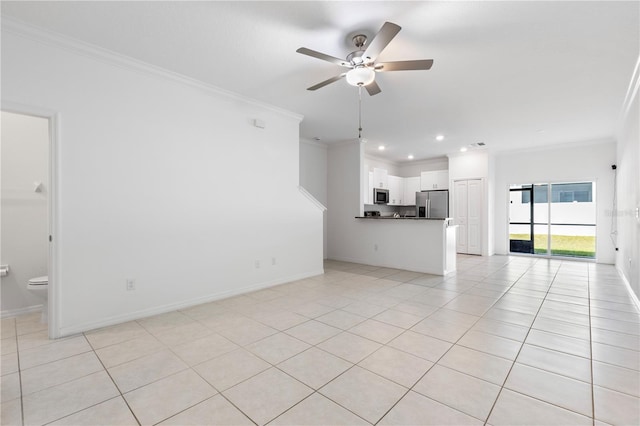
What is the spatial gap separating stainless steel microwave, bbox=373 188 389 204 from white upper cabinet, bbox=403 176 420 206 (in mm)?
1194

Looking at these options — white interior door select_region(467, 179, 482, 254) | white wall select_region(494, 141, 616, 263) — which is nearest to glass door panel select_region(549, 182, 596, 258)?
white wall select_region(494, 141, 616, 263)

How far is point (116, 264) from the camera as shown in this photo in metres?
3.05

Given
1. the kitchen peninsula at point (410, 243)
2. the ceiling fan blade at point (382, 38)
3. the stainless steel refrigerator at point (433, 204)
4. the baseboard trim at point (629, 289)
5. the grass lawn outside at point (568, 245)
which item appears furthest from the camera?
the stainless steel refrigerator at point (433, 204)

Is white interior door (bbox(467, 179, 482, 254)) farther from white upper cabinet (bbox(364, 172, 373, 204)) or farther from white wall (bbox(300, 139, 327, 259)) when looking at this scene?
white wall (bbox(300, 139, 327, 259))

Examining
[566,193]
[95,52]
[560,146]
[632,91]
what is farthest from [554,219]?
[95,52]

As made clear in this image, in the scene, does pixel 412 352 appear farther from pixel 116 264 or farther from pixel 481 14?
pixel 116 264

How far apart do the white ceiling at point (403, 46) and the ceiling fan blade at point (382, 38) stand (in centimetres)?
26

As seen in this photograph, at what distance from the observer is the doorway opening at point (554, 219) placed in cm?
686

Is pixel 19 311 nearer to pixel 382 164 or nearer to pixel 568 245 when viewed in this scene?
pixel 382 164

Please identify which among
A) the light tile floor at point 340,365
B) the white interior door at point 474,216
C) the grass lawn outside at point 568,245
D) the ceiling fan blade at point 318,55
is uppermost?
the ceiling fan blade at point 318,55

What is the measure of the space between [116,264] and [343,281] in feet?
10.4

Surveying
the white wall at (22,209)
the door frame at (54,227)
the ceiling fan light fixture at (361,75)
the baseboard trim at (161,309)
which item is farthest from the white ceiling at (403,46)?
the baseboard trim at (161,309)

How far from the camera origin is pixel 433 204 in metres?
8.38

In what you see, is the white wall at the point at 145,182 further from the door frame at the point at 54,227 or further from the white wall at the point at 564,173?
the white wall at the point at 564,173
